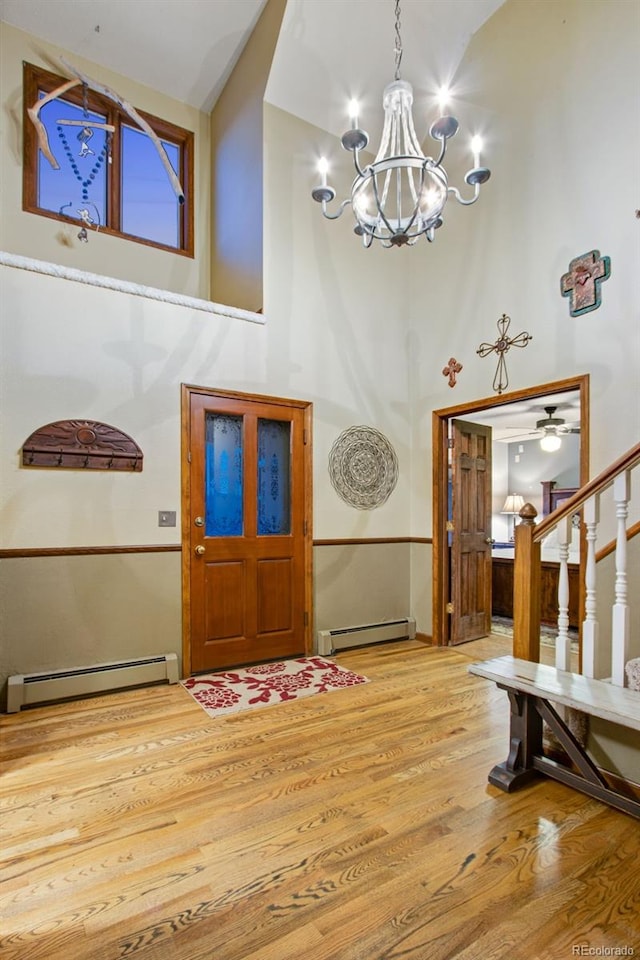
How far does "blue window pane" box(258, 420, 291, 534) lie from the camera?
394 cm

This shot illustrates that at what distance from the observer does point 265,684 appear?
338cm

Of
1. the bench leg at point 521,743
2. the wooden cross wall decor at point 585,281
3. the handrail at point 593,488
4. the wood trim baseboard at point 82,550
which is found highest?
the wooden cross wall decor at point 585,281

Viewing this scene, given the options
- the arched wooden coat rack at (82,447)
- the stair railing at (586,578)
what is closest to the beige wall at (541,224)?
the stair railing at (586,578)

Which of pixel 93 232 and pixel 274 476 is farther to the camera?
pixel 93 232

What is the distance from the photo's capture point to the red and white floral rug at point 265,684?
10.1 ft

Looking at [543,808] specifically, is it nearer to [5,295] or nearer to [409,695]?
[409,695]

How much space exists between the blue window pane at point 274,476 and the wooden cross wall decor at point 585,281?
2.28 m

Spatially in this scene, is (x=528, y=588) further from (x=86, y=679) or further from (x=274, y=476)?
(x=86, y=679)

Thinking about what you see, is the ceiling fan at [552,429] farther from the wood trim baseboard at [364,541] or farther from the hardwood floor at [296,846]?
the hardwood floor at [296,846]

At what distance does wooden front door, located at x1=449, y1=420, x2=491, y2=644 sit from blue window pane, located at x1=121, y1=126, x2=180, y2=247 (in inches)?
135

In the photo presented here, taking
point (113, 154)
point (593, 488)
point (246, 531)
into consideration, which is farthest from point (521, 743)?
point (113, 154)

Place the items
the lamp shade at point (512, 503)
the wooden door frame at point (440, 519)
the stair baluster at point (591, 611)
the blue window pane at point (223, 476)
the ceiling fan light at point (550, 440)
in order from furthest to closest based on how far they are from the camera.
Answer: the lamp shade at point (512, 503)
the ceiling fan light at point (550, 440)
the wooden door frame at point (440, 519)
the blue window pane at point (223, 476)
the stair baluster at point (591, 611)

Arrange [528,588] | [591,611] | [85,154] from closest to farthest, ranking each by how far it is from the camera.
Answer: [591,611]
[528,588]
[85,154]

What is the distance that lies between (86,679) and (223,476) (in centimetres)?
165
